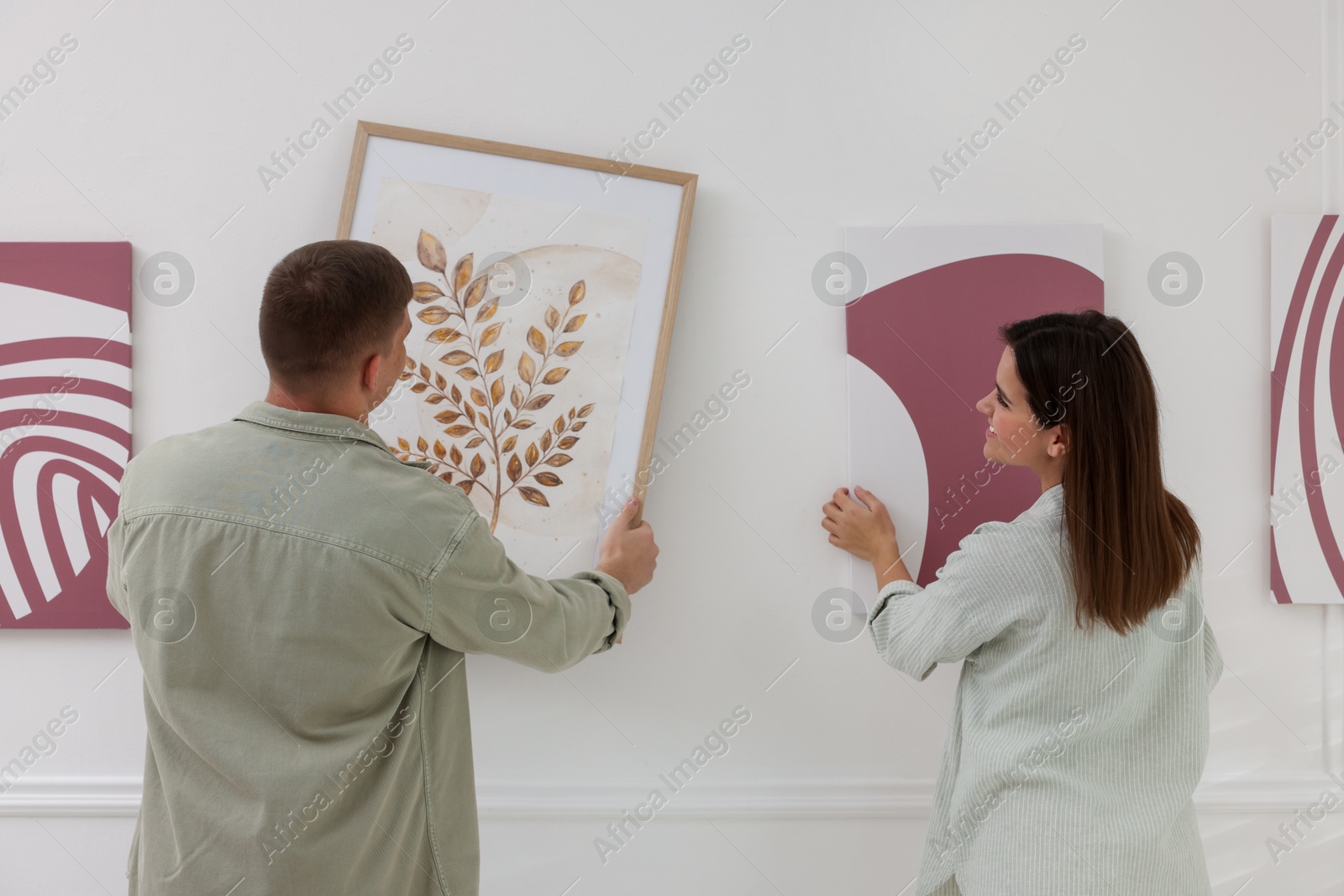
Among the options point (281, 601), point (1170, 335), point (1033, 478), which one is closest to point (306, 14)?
point (281, 601)

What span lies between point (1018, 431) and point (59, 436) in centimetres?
168

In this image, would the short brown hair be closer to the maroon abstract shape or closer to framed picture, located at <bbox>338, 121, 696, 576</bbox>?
framed picture, located at <bbox>338, 121, 696, 576</bbox>

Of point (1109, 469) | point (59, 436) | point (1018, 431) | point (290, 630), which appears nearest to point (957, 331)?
point (1018, 431)

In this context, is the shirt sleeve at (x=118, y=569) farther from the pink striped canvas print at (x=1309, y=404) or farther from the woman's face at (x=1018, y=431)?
the pink striped canvas print at (x=1309, y=404)

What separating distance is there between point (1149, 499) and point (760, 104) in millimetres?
963

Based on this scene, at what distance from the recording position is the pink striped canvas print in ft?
5.10

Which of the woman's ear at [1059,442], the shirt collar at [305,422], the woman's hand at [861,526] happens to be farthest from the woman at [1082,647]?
the shirt collar at [305,422]

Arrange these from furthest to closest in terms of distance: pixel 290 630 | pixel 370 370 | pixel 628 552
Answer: pixel 628 552
pixel 370 370
pixel 290 630

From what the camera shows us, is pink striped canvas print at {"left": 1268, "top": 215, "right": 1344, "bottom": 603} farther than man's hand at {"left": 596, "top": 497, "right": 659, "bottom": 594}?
Yes

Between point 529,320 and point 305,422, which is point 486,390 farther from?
point 305,422

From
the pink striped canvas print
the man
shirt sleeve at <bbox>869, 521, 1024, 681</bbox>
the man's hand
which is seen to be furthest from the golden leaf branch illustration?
the pink striped canvas print

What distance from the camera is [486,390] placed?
1.47 m

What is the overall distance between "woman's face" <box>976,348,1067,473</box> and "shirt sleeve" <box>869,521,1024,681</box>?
0.38 feet

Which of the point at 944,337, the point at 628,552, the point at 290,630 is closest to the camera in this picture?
the point at 290,630
